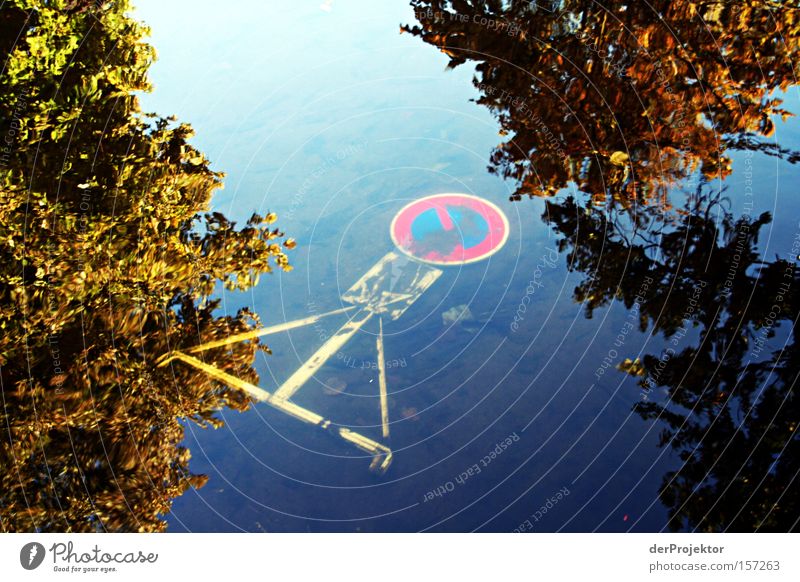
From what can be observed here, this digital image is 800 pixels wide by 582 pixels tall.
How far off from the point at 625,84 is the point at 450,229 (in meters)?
2.07

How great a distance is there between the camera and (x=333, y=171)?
620cm

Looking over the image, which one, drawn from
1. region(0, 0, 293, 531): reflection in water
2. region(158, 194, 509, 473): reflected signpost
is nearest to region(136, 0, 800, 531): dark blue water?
region(158, 194, 509, 473): reflected signpost

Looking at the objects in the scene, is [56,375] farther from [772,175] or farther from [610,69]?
[772,175]

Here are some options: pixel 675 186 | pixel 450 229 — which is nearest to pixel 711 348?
pixel 675 186

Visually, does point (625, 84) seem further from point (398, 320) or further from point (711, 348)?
point (398, 320)

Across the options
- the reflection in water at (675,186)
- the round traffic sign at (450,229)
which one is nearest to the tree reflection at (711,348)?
the reflection in water at (675,186)

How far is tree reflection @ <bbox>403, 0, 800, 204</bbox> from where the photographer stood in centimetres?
580

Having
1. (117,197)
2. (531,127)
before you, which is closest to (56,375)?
(117,197)

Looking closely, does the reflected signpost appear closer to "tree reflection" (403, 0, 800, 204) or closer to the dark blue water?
the dark blue water

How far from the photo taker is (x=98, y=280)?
5.18 metres

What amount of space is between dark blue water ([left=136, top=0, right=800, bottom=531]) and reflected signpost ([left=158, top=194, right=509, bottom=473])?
71 millimetres

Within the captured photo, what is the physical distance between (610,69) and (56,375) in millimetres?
5212

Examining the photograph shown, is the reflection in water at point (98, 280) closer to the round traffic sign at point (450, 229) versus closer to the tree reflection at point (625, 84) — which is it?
the round traffic sign at point (450, 229)

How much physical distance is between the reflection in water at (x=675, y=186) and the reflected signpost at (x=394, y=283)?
564mm
